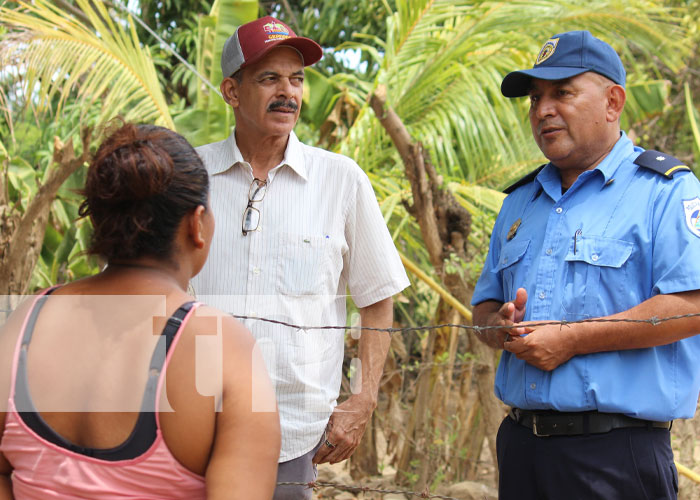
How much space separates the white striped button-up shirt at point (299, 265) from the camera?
233 centimetres

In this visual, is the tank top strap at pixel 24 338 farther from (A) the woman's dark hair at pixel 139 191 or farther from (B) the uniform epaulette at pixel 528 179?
(B) the uniform epaulette at pixel 528 179

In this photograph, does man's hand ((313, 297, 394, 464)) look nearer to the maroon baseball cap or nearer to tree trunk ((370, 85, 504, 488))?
the maroon baseball cap

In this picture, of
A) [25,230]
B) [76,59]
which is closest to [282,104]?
[25,230]

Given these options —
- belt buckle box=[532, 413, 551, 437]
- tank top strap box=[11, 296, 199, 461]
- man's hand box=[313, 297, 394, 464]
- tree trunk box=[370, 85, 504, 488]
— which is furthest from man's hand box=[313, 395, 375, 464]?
tree trunk box=[370, 85, 504, 488]

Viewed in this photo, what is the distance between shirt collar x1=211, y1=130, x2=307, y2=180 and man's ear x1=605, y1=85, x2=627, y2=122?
966 mm

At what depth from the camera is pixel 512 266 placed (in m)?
2.37

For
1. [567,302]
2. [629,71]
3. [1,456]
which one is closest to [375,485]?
[567,302]

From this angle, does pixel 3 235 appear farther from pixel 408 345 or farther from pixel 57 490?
pixel 408 345

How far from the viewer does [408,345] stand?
6418mm

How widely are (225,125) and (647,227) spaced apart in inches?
123

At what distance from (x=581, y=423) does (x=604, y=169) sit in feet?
2.40

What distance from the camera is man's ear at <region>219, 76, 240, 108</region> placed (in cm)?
258

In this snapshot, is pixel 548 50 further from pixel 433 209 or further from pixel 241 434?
pixel 241 434

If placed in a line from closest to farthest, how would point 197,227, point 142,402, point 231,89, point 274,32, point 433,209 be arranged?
1. point 142,402
2. point 197,227
3. point 274,32
4. point 231,89
5. point 433,209
